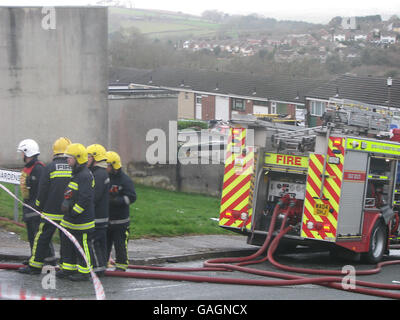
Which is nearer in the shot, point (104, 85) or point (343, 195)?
point (343, 195)

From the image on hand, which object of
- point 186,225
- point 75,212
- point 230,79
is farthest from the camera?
point 230,79

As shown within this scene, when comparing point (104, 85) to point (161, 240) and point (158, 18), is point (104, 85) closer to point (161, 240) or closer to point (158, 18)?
point (161, 240)

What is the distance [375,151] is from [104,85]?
40.7 ft

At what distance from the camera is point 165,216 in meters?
16.0

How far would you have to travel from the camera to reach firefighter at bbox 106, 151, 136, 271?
32.3 feet

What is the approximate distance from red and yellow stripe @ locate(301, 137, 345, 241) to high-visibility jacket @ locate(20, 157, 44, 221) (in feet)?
15.7

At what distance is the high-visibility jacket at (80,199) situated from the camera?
8906 millimetres

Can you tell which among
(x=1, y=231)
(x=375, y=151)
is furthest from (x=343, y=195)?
(x=1, y=231)

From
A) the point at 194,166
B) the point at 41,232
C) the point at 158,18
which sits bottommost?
the point at 194,166

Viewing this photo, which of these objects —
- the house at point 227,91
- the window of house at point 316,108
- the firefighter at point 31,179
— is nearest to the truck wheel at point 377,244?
the firefighter at point 31,179

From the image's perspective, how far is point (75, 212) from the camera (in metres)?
8.87

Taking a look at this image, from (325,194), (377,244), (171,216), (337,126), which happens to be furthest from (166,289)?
(171,216)

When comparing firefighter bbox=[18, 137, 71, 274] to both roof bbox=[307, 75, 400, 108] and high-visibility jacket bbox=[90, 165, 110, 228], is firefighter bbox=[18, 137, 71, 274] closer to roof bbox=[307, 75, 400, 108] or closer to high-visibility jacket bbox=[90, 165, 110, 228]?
high-visibility jacket bbox=[90, 165, 110, 228]

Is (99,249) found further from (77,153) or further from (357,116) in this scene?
(357,116)
